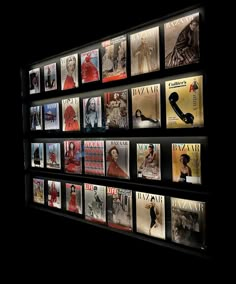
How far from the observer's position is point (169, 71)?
89.9 inches

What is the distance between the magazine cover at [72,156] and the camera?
312cm

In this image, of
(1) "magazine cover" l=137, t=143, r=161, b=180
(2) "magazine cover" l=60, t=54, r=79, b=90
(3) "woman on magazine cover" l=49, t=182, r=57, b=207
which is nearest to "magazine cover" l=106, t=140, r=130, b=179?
(1) "magazine cover" l=137, t=143, r=161, b=180

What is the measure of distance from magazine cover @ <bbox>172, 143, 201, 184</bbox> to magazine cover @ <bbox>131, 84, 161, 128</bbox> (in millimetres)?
268

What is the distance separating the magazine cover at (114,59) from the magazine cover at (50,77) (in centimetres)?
81

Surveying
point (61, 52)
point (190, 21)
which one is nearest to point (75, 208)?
point (61, 52)

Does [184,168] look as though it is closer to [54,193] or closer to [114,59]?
[114,59]

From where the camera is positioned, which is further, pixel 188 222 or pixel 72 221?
pixel 72 221

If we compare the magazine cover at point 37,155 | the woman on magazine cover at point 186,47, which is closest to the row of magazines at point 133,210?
the magazine cover at point 37,155

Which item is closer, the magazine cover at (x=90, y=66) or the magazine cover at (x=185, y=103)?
the magazine cover at (x=185, y=103)

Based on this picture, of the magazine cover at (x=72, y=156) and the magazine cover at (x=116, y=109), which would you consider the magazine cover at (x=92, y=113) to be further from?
the magazine cover at (x=72, y=156)

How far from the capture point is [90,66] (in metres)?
2.93

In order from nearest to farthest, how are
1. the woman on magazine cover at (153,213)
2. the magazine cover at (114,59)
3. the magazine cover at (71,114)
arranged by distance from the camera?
the woman on magazine cover at (153,213) → the magazine cover at (114,59) → the magazine cover at (71,114)

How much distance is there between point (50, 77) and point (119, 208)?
1699 millimetres

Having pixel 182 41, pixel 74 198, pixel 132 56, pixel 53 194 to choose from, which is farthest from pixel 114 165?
pixel 182 41
